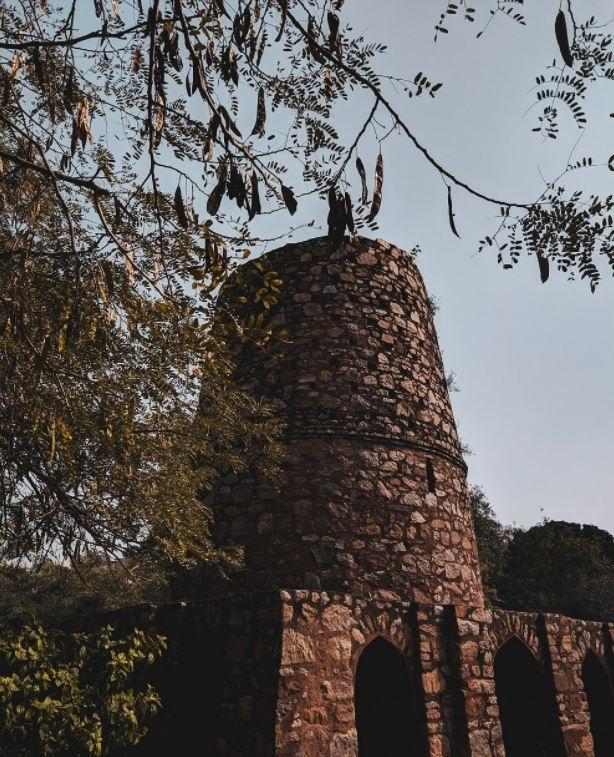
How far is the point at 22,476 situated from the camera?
5.12 m

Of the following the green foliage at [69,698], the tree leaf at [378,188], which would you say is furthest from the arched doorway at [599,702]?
the tree leaf at [378,188]

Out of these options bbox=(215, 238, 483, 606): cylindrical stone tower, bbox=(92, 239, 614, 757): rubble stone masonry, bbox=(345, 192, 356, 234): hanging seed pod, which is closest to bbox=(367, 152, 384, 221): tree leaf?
bbox=(345, 192, 356, 234): hanging seed pod

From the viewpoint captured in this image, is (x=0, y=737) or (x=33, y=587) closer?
(x=0, y=737)

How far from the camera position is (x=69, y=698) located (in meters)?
4.55

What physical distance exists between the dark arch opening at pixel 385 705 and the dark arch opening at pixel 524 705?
4.98 feet

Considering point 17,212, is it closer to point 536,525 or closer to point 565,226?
point 565,226

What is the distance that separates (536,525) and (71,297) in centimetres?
2987

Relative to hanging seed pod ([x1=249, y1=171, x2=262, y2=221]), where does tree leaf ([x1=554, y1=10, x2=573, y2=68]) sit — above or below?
above

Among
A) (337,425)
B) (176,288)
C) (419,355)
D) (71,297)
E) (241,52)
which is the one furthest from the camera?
(419,355)

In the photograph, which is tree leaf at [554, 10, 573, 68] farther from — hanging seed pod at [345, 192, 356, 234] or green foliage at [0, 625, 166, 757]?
green foliage at [0, 625, 166, 757]

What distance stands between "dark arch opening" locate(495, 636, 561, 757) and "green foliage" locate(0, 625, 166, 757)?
3.92 m

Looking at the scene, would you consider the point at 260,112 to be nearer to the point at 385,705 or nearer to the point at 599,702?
the point at 385,705

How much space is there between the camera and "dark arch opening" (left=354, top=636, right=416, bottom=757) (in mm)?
5512

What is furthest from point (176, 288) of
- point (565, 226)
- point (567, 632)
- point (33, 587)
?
point (33, 587)
